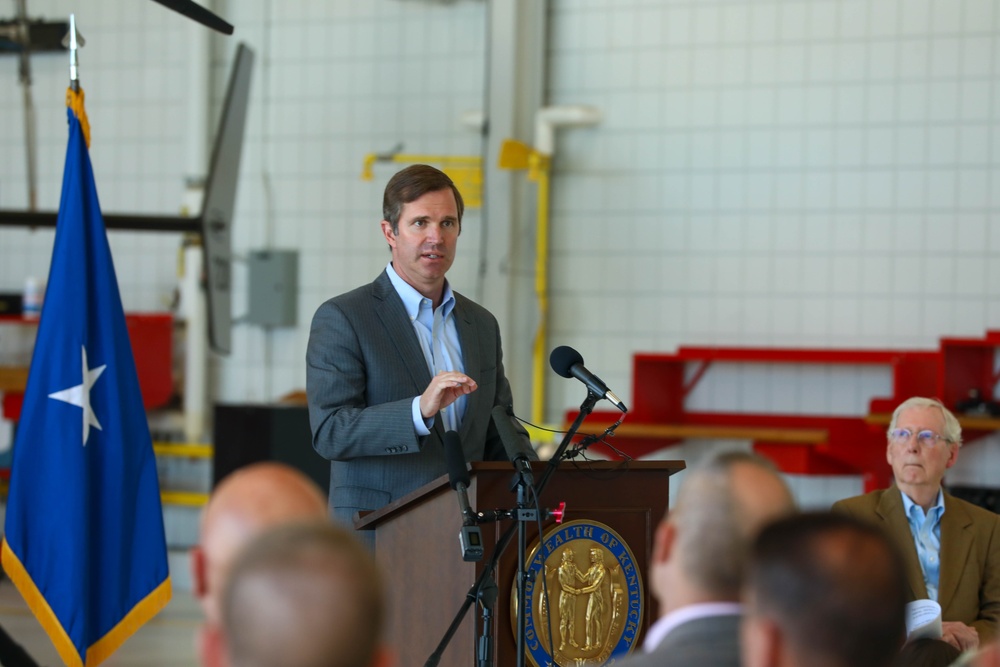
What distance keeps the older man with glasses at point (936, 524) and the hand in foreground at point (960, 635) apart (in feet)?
0.34

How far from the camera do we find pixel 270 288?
6711 millimetres

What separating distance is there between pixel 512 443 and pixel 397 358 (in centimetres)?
39

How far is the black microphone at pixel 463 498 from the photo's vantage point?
221 centimetres

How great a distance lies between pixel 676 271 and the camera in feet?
20.5

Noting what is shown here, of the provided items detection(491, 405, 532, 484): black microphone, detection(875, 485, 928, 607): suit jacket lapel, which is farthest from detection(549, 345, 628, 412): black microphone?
detection(875, 485, 928, 607): suit jacket lapel

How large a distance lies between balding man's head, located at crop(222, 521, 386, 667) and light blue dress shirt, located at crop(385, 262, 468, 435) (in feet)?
5.70

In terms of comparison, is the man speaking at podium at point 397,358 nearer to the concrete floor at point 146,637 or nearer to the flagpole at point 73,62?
the flagpole at point 73,62

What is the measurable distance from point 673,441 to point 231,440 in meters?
2.31

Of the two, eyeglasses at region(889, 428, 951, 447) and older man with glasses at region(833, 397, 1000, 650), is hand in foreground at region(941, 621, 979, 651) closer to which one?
older man with glasses at region(833, 397, 1000, 650)

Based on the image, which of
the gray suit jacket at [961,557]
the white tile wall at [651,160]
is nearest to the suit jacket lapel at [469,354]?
the gray suit jacket at [961,557]

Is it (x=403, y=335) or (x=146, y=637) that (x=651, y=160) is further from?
(x=403, y=335)

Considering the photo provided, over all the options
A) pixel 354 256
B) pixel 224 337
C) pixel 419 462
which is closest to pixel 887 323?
pixel 354 256

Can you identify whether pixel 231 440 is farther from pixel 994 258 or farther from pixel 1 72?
pixel 994 258

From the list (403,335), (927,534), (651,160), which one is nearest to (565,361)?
(403,335)
